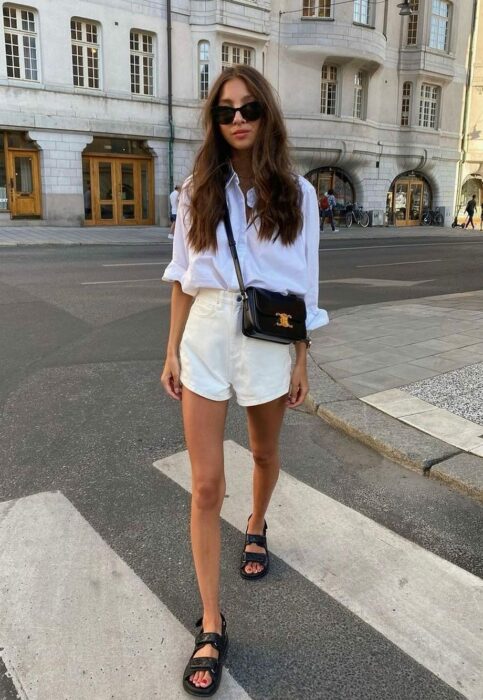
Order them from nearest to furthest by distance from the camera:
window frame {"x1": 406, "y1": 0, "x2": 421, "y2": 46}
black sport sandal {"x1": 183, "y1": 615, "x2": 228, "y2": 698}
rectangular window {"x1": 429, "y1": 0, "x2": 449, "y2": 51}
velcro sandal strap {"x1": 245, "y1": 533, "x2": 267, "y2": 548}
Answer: black sport sandal {"x1": 183, "y1": 615, "x2": 228, "y2": 698}, velcro sandal strap {"x1": 245, "y1": 533, "x2": 267, "y2": 548}, window frame {"x1": 406, "y1": 0, "x2": 421, "y2": 46}, rectangular window {"x1": 429, "y1": 0, "x2": 449, "y2": 51}

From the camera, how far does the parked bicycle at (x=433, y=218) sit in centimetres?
3538

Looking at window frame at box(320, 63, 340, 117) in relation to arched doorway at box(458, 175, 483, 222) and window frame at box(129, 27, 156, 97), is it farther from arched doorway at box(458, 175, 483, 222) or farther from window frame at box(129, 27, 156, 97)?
arched doorway at box(458, 175, 483, 222)

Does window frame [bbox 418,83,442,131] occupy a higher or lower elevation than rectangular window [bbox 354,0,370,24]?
lower

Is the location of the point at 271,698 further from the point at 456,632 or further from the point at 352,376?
the point at 352,376

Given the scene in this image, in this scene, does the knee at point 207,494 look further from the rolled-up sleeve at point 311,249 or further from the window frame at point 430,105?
the window frame at point 430,105

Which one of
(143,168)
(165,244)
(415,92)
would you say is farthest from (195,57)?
(415,92)

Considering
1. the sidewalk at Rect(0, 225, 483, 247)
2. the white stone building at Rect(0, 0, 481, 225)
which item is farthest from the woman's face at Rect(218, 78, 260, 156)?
the white stone building at Rect(0, 0, 481, 225)

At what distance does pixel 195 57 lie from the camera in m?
25.7

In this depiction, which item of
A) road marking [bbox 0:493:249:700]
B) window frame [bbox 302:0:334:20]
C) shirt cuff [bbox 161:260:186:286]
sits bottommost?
road marking [bbox 0:493:249:700]

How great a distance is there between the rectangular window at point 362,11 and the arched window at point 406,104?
190 inches

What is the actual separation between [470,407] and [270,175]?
10.3 feet

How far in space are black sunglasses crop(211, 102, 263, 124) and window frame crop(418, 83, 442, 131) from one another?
34661mm

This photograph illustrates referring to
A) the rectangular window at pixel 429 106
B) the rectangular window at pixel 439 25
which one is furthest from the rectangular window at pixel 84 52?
the rectangular window at pixel 439 25

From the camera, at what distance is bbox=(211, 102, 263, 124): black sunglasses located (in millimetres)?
2186
